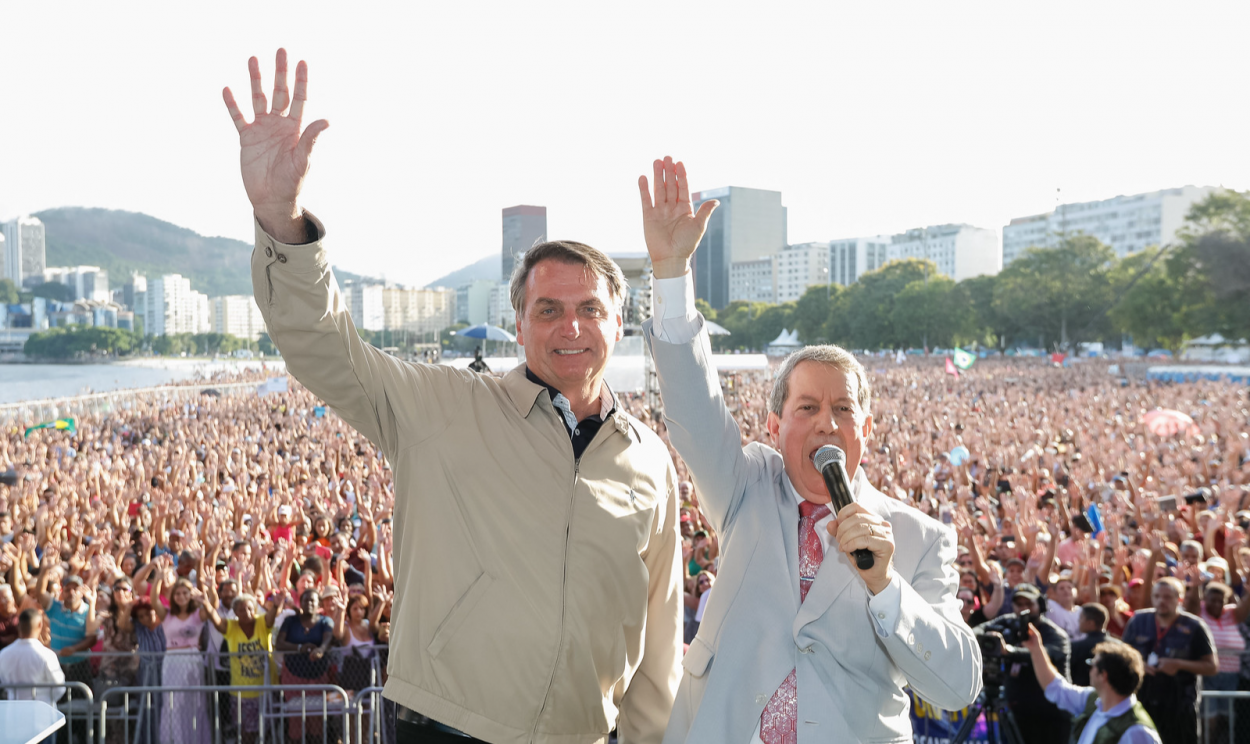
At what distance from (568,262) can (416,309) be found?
608ft

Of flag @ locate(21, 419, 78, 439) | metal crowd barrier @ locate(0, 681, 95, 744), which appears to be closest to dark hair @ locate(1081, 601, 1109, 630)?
metal crowd barrier @ locate(0, 681, 95, 744)

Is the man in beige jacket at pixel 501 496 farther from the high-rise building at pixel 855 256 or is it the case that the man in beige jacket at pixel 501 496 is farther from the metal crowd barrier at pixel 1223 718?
the high-rise building at pixel 855 256

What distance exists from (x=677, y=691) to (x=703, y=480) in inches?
21.0

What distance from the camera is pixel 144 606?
620cm

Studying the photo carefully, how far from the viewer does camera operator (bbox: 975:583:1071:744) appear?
521 centimetres

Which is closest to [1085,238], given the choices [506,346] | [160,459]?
[506,346]

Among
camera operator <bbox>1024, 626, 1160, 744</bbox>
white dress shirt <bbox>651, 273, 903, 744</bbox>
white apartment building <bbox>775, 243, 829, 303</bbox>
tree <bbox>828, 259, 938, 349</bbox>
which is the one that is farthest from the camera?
white apartment building <bbox>775, 243, 829, 303</bbox>

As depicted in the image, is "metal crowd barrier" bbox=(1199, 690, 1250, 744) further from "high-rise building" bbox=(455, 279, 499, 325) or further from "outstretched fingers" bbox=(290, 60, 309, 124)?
"high-rise building" bbox=(455, 279, 499, 325)

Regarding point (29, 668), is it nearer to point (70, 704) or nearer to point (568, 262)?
point (70, 704)

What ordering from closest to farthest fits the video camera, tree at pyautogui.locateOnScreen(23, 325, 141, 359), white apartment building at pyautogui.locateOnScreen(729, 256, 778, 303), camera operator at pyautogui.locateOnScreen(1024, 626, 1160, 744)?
1. camera operator at pyautogui.locateOnScreen(1024, 626, 1160, 744)
2. the video camera
3. tree at pyautogui.locateOnScreen(23, 325, 141, 359)
4. white apartment building at pyautogui.locateOnScreen(729, 256, 778, 303)

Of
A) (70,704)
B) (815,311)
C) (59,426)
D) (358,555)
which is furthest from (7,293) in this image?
(70,704)

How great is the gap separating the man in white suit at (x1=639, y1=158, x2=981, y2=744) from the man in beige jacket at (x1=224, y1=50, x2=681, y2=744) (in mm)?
191

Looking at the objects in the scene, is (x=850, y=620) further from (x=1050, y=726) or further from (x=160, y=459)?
(x=160, y=459)

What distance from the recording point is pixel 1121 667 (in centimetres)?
421
